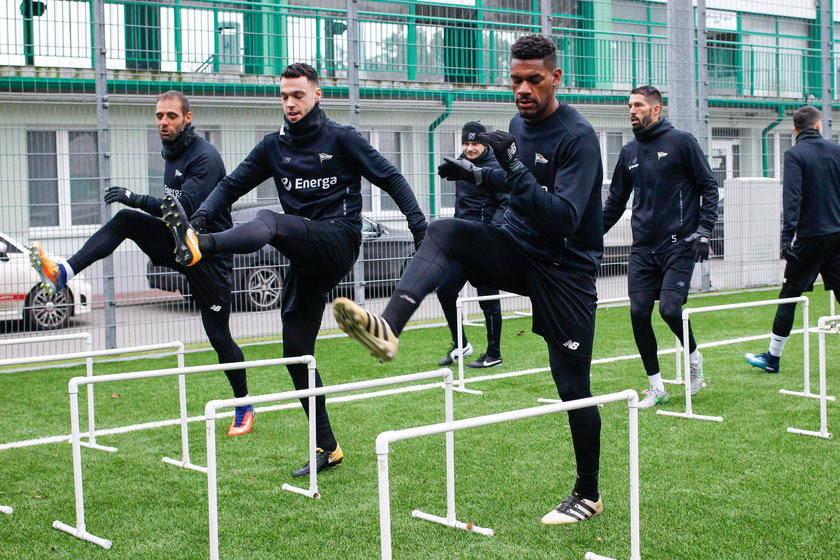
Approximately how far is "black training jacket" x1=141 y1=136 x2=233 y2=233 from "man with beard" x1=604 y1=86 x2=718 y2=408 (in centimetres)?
266

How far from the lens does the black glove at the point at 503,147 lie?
3805 millimetres

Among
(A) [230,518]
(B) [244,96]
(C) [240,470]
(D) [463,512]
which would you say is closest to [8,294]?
(B) [244,96]

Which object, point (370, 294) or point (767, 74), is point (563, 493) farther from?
point (767, 74)

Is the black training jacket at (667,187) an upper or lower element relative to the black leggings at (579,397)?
upper

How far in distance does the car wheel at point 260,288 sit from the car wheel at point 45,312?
2009 millimetres

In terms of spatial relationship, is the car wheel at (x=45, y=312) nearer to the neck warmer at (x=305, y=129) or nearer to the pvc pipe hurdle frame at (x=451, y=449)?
the neck warmer at (x=305, y=129)

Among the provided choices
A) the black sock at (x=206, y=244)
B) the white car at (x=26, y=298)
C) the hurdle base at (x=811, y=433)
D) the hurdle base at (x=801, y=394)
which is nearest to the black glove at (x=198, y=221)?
the black sock at (x=206, y=244)

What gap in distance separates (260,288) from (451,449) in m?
7.07

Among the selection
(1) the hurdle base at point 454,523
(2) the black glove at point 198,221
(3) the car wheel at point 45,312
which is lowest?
(1) the hurdle base at point 454,523

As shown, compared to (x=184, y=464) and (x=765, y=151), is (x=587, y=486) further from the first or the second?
(x=765, y=151)

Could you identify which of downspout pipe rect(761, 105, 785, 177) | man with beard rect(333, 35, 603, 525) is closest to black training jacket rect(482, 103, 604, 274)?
man with beard rect(333, 35, 603, 525)

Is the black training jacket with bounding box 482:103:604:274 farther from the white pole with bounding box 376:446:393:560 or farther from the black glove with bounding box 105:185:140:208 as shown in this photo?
the black glove with bounding box 105:185:140:208

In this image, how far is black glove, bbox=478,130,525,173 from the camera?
12.5 ft

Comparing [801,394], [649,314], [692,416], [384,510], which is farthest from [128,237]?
[801,394]
